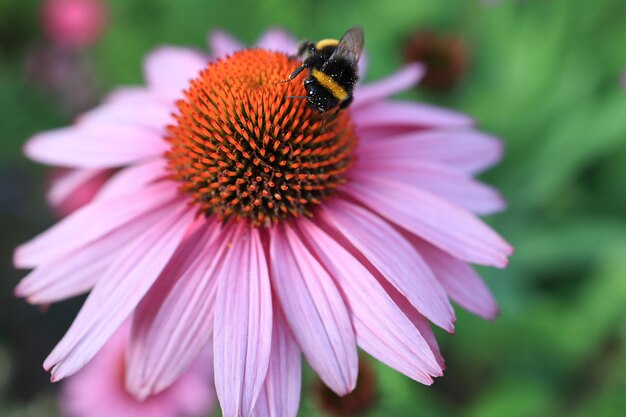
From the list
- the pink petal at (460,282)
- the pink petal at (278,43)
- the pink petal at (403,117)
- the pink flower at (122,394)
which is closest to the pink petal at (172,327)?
the pink petal at (460,282)

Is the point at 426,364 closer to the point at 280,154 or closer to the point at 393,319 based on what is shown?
the point at 393,319

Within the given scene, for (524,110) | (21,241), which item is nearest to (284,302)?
(524,110)

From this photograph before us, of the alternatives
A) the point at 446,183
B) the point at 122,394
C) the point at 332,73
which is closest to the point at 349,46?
the point at 332,73

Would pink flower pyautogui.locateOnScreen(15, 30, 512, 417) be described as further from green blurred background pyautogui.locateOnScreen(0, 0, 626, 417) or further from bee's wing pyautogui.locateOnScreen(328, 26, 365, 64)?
green blurred background pyautogui.locateOnScreen(0, 0, 626, 417)

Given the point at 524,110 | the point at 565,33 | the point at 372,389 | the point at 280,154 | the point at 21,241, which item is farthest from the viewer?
the point at 21,241

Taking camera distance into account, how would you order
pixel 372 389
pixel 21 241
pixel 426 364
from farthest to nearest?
pixel 21 241, pixel 372 389, pixel 426 364

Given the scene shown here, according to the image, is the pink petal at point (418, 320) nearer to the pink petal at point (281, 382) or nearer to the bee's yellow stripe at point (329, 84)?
the pink petal at point (281, 382)
